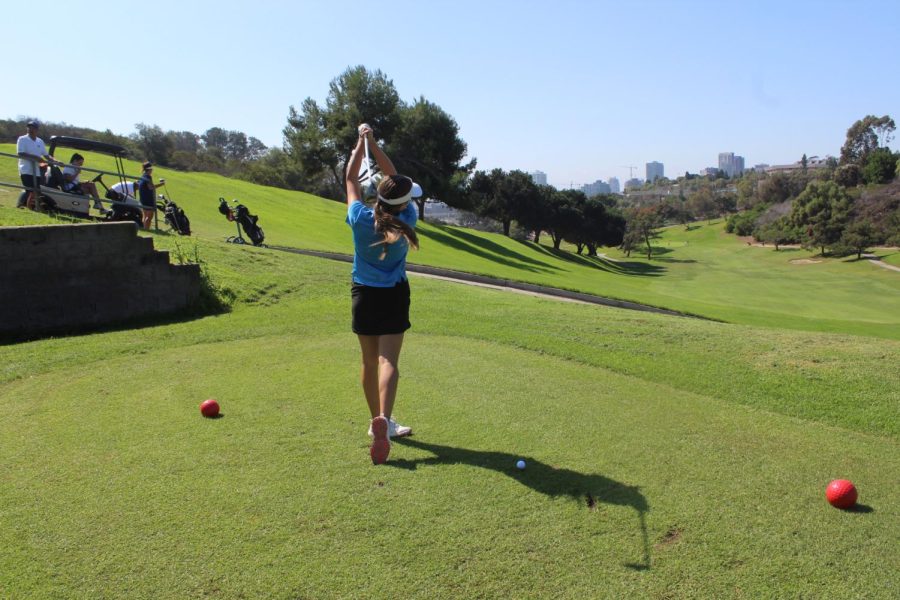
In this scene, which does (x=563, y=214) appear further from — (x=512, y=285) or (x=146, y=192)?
(x=146, y=192)

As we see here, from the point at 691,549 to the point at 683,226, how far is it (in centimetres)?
17724

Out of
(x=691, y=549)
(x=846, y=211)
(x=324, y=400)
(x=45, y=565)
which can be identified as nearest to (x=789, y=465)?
(x=691, y=549)

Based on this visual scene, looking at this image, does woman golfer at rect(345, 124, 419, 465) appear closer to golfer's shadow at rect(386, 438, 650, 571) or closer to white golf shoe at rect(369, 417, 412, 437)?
white golf shoe at rect(369, 417, 412, 437)

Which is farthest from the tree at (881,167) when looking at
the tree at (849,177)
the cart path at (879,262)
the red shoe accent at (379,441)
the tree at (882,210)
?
the red shoe accent at (379,441)

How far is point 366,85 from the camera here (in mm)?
57500

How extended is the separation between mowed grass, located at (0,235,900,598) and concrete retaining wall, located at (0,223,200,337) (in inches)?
42.6

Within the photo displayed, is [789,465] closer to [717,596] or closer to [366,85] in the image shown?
[717,596]

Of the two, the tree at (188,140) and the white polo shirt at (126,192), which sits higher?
the tree at (188,140)

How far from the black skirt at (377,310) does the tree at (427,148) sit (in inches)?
2215

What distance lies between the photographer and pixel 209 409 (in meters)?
5.75

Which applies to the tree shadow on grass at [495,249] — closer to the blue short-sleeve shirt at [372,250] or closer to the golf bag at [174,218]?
the golf bag at [174,218]

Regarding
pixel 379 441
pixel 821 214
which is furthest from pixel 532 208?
pixel 379 441

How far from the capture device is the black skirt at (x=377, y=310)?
5.16 m

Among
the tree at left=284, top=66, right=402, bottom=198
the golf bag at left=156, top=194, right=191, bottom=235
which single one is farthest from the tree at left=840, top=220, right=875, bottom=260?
the golf bag at left=156, top=194, right=191, bottom=235
